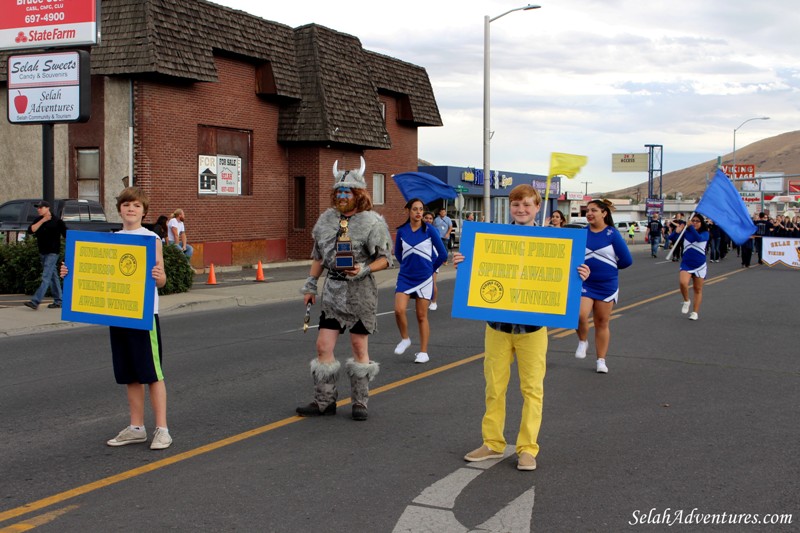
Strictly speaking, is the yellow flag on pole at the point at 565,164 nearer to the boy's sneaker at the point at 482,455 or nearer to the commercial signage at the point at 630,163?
the boy's sneaker at the point at 482,455

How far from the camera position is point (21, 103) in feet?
57.5

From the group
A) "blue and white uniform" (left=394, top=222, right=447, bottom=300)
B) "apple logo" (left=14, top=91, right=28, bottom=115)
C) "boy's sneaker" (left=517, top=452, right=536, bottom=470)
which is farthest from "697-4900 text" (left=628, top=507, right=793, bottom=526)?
"apple logo" (left=14, top=91, right=28, bottom=115)

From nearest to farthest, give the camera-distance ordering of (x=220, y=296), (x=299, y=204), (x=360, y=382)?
(x=360, y=382), (x=220, y=296), (x=299, y=204)

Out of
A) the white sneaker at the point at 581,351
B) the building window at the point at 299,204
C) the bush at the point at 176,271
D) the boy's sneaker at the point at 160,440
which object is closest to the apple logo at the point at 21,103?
the bush at the point at 176,271

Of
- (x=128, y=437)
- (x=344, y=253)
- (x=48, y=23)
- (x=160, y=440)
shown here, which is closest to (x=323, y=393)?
(x=344, y=253)

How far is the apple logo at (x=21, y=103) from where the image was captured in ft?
57.4

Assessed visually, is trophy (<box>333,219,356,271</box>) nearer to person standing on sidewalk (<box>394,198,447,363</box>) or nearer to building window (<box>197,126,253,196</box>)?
person standing on sidewalk (<box>394,198,447,363</box>)

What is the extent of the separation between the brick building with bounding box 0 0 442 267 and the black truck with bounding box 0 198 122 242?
1229mm

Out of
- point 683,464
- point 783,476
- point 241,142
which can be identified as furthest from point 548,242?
point 241,142

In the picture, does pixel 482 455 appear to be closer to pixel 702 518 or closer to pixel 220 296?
pixel 702 518

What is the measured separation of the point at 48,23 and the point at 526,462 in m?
15.4

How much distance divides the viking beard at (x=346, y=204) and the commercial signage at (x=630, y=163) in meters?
120

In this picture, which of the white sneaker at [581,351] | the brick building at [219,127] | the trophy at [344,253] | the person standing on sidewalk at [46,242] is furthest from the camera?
the brick building at [219,127]

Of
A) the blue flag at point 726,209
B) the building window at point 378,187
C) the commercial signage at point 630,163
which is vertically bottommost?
the blue flag at point 726,209
